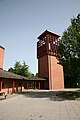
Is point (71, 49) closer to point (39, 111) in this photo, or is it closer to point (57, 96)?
point (57, 96)

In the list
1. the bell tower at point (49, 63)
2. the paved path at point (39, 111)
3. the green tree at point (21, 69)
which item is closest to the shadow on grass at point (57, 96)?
the paved path at point (39, 111)

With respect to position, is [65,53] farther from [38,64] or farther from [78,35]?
[38,64]

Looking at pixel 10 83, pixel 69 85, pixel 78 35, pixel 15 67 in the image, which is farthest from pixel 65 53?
pixel 15 67

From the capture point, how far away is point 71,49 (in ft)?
71.5

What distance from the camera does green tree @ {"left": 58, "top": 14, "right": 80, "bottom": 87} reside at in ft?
69.4

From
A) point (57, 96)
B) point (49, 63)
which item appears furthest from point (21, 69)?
point (57, 96)

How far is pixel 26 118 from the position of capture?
813 cm

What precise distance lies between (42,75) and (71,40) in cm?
2252

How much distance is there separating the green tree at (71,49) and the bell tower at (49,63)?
16.7 meters

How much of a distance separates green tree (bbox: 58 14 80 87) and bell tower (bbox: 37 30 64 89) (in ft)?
54.7

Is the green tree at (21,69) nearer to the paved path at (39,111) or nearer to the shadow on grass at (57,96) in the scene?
the shadow on grass at (57,96)

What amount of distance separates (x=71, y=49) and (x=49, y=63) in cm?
1869

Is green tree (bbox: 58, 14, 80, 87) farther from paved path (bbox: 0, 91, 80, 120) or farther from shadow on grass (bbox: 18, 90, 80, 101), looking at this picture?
paved path (bbox: 0, 91, 80, 120)

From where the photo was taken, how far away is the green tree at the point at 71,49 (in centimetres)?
2114
